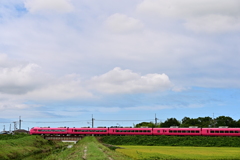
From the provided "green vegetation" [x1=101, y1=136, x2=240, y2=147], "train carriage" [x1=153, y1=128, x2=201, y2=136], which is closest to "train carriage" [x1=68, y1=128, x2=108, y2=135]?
"green vegetation" [x1=101, y1=136, x2=240, y2=147]

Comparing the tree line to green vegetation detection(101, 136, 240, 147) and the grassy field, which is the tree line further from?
the grassy field

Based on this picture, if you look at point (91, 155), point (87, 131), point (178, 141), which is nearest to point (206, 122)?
point (87, 131)

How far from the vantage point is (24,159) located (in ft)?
177

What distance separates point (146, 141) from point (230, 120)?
97756mm

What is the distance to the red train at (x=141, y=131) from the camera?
96.9m

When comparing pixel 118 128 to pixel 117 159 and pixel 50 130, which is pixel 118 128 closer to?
pixel 50 130

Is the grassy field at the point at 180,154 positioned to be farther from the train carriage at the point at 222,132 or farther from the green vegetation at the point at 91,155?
the train carriage at the point at 222,132

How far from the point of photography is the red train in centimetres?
9688

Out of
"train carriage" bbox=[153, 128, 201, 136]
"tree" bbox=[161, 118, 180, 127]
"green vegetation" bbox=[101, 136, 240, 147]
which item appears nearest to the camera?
"green vegetation" bbox=[101, 136, 240, 147]

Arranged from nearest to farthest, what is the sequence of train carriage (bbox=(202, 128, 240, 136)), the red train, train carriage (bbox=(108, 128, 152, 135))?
train carriage (bbox=(202, 128, 240, 136)) → the red train → train carriage (bbox=(108, 128, 152, 135))

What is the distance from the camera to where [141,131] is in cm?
10588

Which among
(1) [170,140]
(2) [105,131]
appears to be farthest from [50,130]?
(1) [170,140]

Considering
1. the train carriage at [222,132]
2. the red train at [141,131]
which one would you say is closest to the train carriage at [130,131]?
the red train at [141,131]

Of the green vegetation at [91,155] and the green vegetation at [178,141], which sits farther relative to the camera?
the green vegetation at [178,141]
